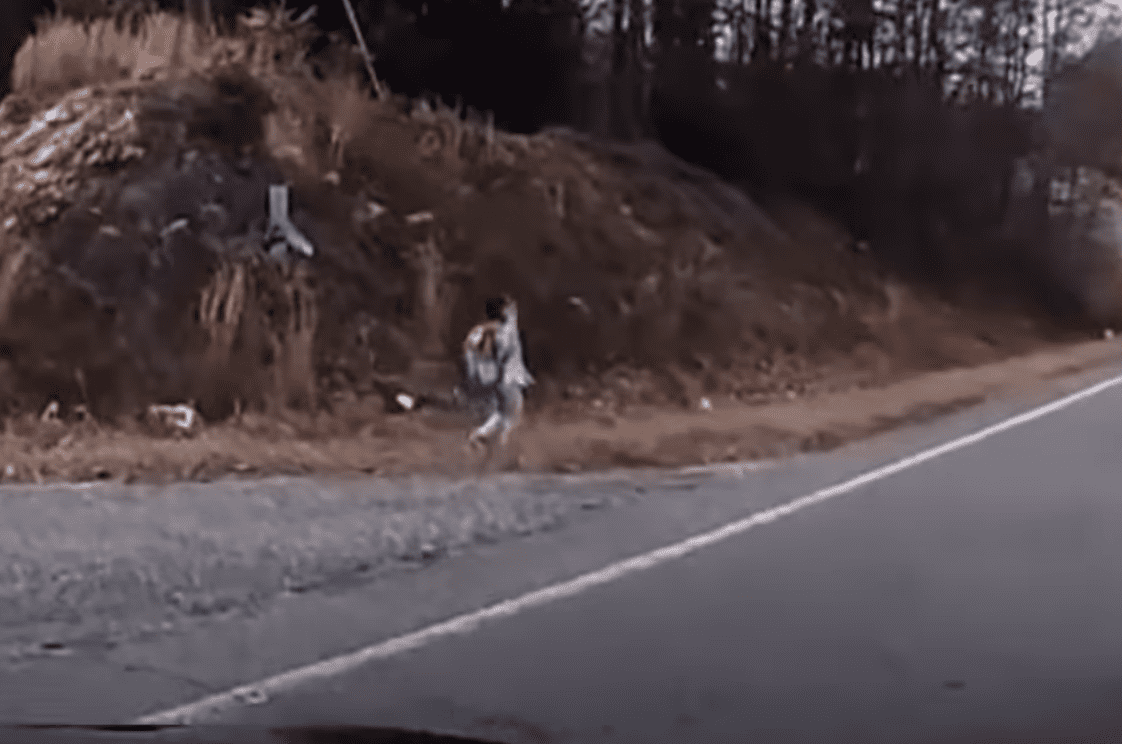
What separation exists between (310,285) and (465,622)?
11969mm

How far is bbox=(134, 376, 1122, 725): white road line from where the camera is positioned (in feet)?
21.3

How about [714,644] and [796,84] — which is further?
[796,84]

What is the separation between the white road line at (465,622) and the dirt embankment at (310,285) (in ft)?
12.3

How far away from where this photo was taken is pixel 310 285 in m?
19.6

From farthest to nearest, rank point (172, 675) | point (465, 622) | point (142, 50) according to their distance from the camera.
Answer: point (142, 50) → point (465, 622) → point (172, 675)

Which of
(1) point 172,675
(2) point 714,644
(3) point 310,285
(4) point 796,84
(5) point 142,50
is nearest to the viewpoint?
(1) point 172,675

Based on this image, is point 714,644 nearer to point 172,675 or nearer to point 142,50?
point 172,675

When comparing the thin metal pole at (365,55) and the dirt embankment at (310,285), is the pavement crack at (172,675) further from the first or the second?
the thin metal pole at (365,55)

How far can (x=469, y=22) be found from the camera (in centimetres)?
2717

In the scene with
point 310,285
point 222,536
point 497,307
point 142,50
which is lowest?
point 222,536

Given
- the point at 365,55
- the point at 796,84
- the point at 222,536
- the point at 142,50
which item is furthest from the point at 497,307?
the point at 796,84

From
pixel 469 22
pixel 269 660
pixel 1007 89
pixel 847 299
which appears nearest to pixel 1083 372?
pixel 847 299

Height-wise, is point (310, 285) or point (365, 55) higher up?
point (365, 55)

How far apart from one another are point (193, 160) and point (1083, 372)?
1797cm
